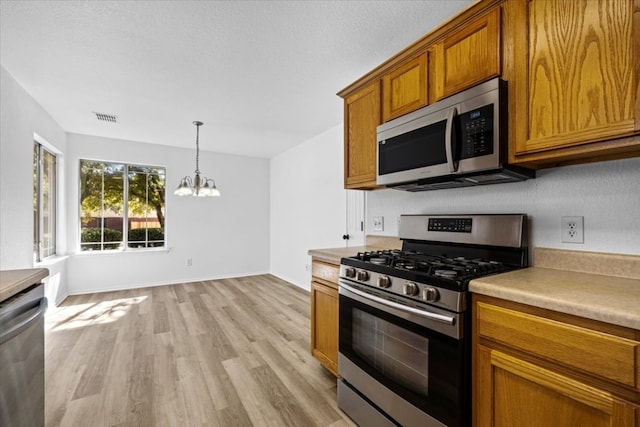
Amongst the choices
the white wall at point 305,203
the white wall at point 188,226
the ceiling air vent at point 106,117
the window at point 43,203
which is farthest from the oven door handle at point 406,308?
the white wall at point 188,226

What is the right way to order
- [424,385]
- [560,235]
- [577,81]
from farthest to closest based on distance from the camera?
[560,235] → [424,385] → [577,81]

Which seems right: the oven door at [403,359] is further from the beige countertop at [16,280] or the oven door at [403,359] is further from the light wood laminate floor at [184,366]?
the beige countertop at [16,280]

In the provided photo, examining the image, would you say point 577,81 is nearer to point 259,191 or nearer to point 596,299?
point 596,299

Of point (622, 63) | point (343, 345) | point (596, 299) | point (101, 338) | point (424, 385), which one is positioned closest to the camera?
point (596, 299)

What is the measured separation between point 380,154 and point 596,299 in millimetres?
1380

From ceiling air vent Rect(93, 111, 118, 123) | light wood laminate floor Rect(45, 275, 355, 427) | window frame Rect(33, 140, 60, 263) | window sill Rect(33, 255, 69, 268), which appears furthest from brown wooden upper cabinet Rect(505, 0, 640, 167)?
window sill Rect(33, 255, 69, 268)

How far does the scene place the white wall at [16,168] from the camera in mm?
2541

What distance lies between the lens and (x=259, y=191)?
6.13 meters

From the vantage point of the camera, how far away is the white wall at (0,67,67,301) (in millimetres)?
2541

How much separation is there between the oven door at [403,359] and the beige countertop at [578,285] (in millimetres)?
244

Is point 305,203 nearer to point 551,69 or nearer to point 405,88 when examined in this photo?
point 405,88

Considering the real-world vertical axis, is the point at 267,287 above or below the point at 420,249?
below

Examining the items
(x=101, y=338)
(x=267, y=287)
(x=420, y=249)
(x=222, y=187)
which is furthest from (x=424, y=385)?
(x=222, y=187)

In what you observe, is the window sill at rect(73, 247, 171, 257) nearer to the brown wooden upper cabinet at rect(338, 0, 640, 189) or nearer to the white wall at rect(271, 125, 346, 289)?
the white wall at rect(271, 125, 346, 289)
